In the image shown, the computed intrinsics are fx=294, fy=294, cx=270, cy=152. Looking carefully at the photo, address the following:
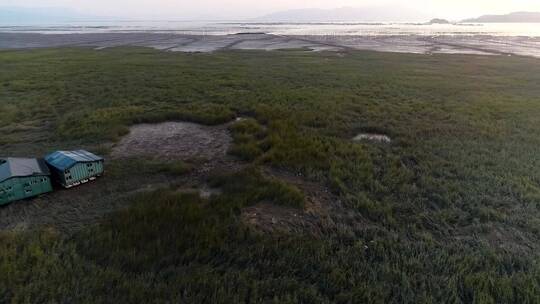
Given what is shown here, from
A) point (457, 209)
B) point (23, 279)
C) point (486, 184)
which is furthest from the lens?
point (486, 184)

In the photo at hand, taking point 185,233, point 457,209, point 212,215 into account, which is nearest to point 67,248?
point 185,233

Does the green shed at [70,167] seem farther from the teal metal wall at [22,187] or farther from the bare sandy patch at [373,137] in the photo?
the bare sandy patch at [373,137]

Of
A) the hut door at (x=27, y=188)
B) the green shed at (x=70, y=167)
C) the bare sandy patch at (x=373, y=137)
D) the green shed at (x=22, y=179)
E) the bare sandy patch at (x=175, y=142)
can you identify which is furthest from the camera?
the bare sandy patch at (x=373, y=137)

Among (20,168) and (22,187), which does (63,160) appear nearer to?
(20,168)

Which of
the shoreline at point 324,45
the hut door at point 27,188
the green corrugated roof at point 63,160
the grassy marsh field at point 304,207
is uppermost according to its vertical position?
the shoreline at point 324,45

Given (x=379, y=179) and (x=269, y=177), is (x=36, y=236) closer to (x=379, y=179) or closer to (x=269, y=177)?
(x=269, y=177)

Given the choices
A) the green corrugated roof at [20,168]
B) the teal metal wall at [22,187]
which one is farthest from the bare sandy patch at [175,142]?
the teal metal wall at [22,187]
